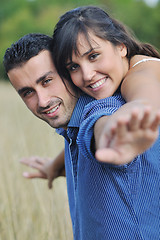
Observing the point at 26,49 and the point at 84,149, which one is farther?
the point at 26,49

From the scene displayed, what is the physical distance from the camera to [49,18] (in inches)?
1346

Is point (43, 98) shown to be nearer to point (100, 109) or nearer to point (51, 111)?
point (51, 111)

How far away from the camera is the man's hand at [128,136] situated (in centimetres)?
79

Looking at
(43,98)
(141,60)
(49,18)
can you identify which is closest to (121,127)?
(141,60)

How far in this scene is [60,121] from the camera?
61.6 inches

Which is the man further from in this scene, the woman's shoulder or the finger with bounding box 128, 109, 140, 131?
the woman's shoulder

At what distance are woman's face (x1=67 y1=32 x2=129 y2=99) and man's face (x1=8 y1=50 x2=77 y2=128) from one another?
8 cm

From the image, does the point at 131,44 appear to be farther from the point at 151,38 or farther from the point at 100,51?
the point at 151,38

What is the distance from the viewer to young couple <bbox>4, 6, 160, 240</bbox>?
34.6 inches

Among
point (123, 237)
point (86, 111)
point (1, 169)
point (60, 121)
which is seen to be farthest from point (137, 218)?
point (1, 169)

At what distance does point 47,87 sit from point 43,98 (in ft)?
0.17

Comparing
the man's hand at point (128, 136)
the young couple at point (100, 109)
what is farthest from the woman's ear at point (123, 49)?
the man's hand at point (128, 136)

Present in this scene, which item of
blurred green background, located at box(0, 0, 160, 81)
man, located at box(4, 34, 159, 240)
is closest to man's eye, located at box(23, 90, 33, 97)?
man, located at box(4, 34, 159, 240)

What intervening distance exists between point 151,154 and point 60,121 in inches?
20.3
